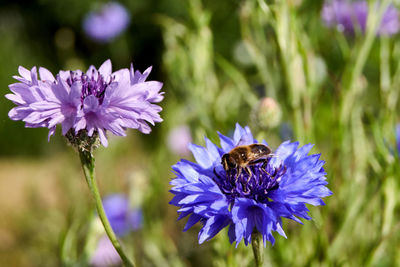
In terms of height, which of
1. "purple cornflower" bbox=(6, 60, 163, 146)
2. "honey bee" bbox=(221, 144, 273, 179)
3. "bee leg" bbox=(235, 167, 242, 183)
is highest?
"purple cornflower" bbox=(6, 60, 163, 146)

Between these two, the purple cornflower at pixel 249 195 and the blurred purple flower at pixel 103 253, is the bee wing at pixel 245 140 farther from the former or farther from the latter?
the blurred purple flower at pixel 103 253

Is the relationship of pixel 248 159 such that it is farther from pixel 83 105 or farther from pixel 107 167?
pixel 107 167

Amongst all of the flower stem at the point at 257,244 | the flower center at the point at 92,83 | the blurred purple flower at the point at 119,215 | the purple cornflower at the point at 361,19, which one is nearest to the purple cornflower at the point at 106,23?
the blurred purple flower at the point at 119,215

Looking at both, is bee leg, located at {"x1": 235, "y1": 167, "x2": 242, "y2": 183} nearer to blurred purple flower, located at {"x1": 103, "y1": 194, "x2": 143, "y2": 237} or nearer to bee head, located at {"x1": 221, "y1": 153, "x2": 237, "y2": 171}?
bee head, located at {"x1": 221, "y1": 153, "x2": 237, "y2": 171}

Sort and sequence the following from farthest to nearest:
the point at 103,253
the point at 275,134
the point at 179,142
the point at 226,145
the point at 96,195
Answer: the point at 179,142
the point at 103,253
the point at 275,134
the point at 226,145
the point at 96,195

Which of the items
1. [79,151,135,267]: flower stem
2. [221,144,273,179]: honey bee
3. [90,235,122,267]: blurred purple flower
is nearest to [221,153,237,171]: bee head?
[221,144,273,179]: honey bee

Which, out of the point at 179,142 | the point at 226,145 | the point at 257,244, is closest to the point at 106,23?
the point at 179,142

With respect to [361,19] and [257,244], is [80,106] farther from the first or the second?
[361,19]
